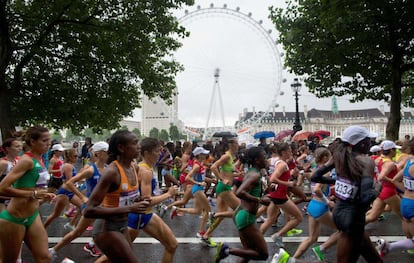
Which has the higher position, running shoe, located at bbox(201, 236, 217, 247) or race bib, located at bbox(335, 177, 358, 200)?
race bib, located at bbox(335, 177, 358, 200)

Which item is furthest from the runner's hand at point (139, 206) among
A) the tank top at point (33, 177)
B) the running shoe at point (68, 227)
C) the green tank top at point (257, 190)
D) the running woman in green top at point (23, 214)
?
the running shoe at point (68, 227)

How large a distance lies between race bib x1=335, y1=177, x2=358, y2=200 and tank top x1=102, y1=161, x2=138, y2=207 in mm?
2021

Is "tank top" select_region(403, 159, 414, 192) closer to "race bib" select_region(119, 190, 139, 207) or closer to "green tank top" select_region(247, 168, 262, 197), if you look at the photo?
"green tank top" select_region(247, 168, 262, 197)

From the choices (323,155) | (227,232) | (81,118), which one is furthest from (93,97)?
(323,155)

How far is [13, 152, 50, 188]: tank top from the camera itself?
404 cm

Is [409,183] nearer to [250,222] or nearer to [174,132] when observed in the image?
[250,222]

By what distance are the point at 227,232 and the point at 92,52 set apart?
34.7ft

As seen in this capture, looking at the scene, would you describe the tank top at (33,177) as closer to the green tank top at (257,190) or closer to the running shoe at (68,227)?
the green tank top at (257,190)

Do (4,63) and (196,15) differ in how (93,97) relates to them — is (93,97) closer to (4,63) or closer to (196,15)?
(4,63)

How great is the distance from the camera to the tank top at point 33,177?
13.3 feet

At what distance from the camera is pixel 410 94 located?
25547mm

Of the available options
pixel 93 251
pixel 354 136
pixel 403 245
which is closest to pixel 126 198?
pixel 354 136

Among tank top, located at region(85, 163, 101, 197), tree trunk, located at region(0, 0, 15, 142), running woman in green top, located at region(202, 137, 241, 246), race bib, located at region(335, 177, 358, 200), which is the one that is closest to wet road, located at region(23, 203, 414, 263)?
running woman in green top, located at region(202, 137, 241, 246)

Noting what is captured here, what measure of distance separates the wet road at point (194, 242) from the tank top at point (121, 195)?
2506 millimetres
